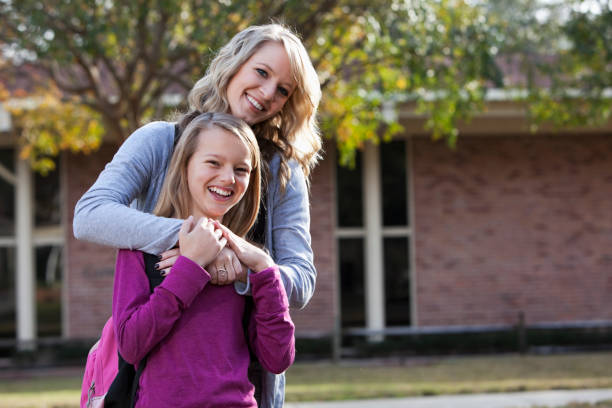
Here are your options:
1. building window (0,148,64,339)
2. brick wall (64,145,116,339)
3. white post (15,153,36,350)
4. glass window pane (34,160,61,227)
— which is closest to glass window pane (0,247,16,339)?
building window (0,148,64,339)

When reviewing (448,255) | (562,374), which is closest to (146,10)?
(562,374)

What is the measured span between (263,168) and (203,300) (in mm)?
495

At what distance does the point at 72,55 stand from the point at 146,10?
0.89 m

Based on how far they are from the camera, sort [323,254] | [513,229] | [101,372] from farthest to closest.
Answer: [513,229]
[323,254]
[101,372]

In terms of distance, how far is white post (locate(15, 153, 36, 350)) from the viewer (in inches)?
511

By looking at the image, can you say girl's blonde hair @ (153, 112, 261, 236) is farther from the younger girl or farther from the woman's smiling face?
the woman's smiling face

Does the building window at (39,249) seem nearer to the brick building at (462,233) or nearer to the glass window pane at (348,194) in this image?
the brick building at (462,233)

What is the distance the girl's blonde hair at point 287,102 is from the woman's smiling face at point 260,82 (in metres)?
0.02

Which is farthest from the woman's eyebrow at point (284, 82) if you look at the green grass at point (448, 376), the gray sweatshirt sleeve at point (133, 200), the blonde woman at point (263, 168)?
the green grass at point (448, 376)

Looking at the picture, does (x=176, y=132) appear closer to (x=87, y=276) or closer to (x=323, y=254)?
(x=323, y=254)

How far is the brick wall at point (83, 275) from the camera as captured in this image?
12938mm

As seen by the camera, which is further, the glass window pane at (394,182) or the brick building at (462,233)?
the glass window pane at (394,182)

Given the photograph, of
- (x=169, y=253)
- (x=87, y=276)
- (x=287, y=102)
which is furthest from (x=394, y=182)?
(x=169, y=253)

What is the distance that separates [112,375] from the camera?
2.13m
